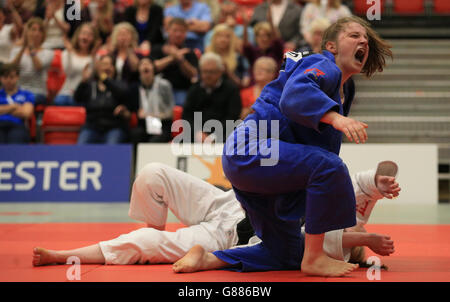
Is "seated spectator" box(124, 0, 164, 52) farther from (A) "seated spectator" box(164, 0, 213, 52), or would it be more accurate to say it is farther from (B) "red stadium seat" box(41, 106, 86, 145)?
(B) "red stadium seat" box(41, 106, 86, 145)

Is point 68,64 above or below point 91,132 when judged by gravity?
above

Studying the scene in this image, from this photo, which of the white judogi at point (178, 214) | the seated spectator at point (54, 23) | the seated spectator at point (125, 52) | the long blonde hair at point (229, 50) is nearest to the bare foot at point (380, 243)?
the white judogi at point (178, 214)

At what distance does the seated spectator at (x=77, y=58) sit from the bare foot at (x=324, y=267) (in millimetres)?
6572

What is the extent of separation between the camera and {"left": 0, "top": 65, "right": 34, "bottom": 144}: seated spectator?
7898mm

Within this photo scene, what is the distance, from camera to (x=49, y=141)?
819 cm

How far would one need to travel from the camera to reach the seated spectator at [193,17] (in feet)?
30.2

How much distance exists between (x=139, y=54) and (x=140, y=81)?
0.51 meters

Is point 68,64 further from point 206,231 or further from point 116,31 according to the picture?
point 206,231

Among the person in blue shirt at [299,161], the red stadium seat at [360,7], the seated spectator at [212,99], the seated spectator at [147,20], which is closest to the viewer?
the person in blue shirt at [299,161]

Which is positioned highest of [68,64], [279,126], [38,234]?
[68,64]

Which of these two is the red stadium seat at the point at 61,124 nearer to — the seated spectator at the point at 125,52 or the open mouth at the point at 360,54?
the seated spectator at the point at 125,52
